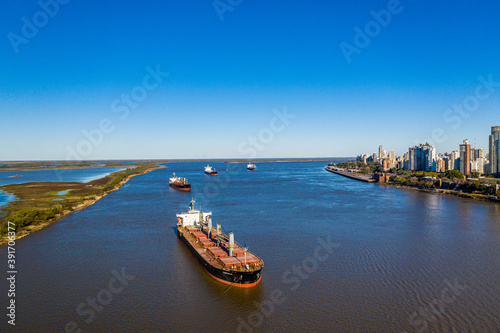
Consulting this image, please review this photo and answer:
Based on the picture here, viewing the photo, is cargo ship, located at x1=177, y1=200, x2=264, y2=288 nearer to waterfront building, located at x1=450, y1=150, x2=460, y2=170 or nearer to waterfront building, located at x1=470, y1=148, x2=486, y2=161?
waterfront building, located at x1=450, y1=150, x2=460, y2=170

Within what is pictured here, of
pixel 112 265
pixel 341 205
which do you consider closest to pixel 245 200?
pixel 341 205

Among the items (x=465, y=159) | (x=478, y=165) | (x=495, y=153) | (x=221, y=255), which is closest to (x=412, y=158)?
(x=478, y=165)

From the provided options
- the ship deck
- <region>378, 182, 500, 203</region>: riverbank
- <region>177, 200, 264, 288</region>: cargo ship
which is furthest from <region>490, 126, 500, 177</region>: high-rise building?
the ship deck

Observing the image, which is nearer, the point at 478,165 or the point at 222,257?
the point at 222,257

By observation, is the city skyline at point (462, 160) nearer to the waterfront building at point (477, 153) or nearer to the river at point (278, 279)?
the waterfront building at point (477, 153)

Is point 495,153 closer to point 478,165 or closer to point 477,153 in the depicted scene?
point 478,165

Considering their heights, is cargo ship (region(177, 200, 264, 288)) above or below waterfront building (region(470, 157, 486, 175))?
below

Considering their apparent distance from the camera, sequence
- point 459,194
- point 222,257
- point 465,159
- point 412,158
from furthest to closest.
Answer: point 412,158 → point 465,159 → point 459,194 → point 222,257

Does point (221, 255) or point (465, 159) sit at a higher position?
point (465, 159)

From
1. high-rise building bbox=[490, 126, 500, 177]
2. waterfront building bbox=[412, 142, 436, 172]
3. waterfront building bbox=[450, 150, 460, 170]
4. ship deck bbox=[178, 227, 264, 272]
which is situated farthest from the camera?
waterfront building bbox=[412, 142, 436, 172]
